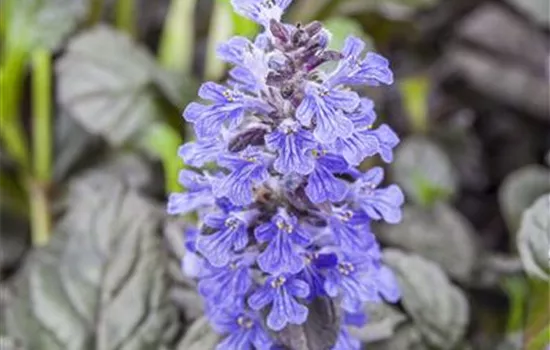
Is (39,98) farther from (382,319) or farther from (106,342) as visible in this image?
(382,319)

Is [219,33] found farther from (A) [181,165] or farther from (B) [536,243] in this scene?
(B) [536,243]

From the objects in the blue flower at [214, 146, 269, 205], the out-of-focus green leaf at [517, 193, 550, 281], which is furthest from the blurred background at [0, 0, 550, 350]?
the blue flower at [214, 146, 269, 205]

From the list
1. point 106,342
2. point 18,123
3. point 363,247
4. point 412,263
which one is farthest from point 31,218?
point 363,247

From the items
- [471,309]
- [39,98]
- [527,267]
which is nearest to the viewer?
[527,267]

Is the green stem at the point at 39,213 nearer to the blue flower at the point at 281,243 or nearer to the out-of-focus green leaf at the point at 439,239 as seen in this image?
the out-of-focus green leaf at the point at 439,239

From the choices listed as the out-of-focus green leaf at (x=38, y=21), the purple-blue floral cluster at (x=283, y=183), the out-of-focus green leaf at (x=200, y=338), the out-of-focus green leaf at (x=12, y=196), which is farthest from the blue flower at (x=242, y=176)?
the out-of-focus green leaf at (x=12, y=196)
